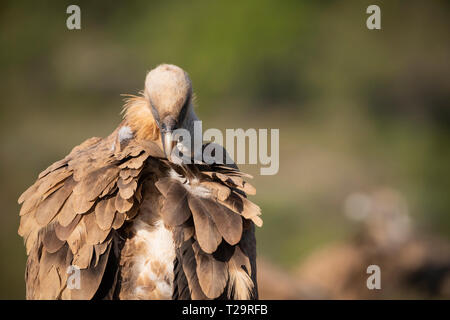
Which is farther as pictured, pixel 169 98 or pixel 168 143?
pixel 169 98

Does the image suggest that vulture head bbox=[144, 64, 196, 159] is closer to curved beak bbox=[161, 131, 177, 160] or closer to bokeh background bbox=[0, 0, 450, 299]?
curved beak bbox=[161, 131, 177, 160]

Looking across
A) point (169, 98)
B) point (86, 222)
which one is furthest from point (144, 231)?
point (169, 98)

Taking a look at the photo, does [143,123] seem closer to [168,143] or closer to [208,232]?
[168,143]

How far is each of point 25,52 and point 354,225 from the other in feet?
16.5

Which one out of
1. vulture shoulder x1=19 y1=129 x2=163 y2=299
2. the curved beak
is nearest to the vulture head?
the curved beak

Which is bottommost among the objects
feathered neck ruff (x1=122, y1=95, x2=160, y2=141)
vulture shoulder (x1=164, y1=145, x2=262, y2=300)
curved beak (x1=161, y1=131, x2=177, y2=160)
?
vulture shoulder (x1=164, y1=145, x2=262, y2=300)

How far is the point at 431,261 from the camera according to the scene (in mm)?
5301

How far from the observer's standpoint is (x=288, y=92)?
9.15 m

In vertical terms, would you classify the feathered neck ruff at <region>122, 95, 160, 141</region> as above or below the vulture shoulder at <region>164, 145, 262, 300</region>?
above

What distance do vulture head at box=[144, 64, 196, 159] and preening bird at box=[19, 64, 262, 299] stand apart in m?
0.05

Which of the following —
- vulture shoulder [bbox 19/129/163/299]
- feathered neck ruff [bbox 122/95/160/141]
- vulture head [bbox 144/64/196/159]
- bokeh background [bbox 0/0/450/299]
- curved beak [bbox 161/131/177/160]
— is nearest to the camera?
vulture shoulder [bbox 19/129/163/299]

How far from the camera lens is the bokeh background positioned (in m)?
7.98

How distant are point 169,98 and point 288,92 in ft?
22.3

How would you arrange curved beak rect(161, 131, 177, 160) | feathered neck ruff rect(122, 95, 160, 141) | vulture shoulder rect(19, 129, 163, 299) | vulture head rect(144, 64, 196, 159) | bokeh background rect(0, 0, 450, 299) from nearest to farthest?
vulture shoulder rect(19, 129, 163, 299) < curved beak rect(161, 131, 177, 160) < vulture head rect(144, 64, 196, 159) < feathered neck ruff rect(122, 95, 160, 141) < bokeh background rect(0, 0, 450, 299)
